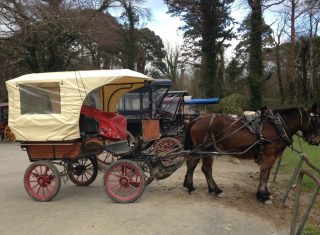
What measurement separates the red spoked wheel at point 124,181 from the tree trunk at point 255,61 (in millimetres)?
19765

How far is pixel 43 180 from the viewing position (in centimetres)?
912

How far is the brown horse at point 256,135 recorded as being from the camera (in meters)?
9.15

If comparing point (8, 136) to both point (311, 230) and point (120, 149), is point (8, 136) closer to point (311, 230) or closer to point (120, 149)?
point (120, 149)

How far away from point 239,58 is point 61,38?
31451 millimetres

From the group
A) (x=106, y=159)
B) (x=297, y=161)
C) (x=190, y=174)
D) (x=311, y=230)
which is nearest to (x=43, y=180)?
(x=190, y=174)

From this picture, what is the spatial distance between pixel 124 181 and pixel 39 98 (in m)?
2.37

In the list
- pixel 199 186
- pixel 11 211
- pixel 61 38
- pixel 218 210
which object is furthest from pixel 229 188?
pixel 61 38

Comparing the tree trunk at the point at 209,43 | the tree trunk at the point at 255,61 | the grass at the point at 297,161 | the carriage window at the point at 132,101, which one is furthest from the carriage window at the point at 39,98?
the tree trunk at the point at 209,43

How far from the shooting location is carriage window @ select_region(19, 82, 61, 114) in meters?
8.98

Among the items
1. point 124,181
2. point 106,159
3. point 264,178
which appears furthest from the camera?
point 106,159

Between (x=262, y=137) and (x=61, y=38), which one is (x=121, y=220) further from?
(x=61, y=38)

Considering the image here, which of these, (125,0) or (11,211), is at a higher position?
(125,0)

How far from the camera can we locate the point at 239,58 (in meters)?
55.5

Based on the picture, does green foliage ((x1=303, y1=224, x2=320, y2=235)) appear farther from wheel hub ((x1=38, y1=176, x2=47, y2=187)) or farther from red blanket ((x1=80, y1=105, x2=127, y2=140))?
wheel hub ((x1=38, y1=176, x2=47, y2=187))
